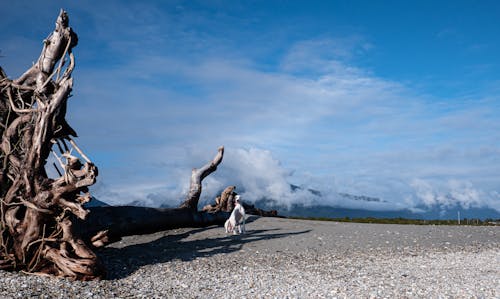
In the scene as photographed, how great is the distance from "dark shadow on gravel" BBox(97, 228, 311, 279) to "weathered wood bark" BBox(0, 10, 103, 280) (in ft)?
4.54

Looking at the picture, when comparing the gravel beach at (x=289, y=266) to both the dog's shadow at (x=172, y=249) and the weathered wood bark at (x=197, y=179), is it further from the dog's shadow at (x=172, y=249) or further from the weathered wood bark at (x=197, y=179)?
the weathered wood bark at (x=197, y=179)

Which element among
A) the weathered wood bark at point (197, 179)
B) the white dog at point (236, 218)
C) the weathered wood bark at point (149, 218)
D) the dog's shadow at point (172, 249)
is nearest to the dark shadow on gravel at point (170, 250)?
the dog's shadow at point (172, 249)

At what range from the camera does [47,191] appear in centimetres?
1280

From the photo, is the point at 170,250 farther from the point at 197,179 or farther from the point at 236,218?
the point at 197,179

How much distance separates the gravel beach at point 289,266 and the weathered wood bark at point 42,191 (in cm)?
58

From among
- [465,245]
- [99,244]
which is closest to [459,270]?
[465,245]

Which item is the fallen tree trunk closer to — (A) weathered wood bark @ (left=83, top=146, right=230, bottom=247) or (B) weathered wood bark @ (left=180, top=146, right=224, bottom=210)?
(A) weathered wood bark @ (left=83, top=146, right=230, bottom=247)

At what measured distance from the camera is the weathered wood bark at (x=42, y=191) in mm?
12445

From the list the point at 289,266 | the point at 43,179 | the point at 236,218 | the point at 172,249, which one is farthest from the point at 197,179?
the point at 43,179

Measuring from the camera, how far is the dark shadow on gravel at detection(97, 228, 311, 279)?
14.7 meters

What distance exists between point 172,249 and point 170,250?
0.83 feet

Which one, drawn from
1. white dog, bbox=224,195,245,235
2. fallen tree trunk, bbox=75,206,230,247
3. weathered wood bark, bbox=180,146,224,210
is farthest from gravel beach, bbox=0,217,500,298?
weathered wood bark, bbox=180,146,224,210

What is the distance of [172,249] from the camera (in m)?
18.0

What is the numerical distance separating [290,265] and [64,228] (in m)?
6.99
